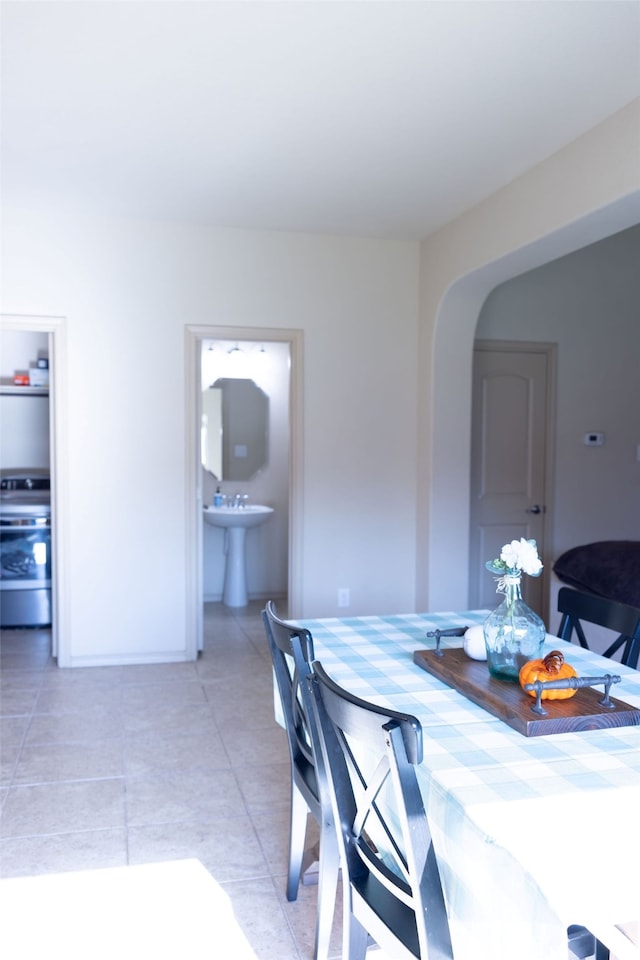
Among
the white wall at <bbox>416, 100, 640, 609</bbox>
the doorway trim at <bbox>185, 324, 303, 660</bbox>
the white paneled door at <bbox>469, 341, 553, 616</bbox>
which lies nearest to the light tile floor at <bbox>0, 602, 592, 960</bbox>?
the doorway trim at <bbox>185, 324, 303, 660</bbox>

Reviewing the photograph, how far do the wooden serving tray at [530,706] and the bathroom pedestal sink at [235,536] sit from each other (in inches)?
163

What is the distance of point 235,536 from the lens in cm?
619

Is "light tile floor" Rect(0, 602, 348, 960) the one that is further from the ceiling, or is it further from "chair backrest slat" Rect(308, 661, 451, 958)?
the ceiling

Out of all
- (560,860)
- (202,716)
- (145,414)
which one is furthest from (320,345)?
(560,860)

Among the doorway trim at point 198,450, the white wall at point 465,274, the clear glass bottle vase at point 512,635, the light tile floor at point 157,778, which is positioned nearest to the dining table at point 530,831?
the clear glass bottle vase at point 512,635

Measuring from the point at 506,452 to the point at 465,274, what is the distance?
1.49m

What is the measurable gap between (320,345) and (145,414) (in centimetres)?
118

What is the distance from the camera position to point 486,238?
4137 mm

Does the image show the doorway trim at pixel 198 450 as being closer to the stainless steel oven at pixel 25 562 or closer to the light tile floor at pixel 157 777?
the light tile floor at pixel 157 777

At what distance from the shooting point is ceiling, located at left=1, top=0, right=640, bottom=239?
2.45 meters

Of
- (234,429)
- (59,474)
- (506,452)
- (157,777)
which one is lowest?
(157,777)

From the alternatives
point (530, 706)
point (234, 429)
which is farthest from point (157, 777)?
point (234, 429)

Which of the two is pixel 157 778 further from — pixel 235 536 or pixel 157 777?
pixel 235 536

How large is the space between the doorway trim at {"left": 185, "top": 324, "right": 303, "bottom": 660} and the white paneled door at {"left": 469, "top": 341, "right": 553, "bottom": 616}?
1.27 meters
